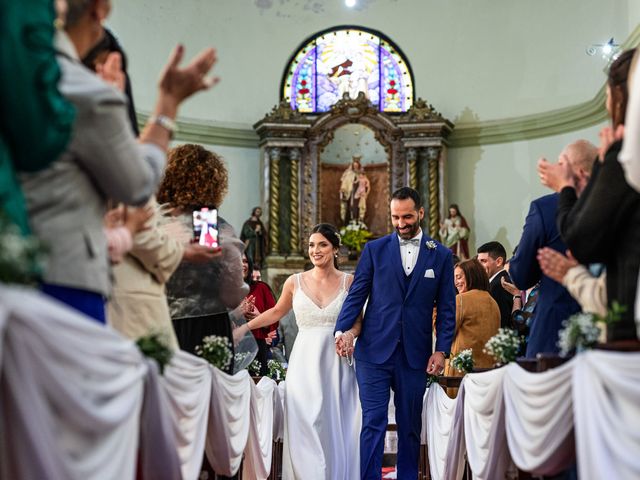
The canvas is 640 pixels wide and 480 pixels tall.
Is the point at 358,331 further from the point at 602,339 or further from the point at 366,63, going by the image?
the point at 366,63

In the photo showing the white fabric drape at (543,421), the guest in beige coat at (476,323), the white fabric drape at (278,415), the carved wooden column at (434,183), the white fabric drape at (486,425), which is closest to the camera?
the white fabric drape at (543,421)

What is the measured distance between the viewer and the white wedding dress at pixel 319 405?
686 centimetres

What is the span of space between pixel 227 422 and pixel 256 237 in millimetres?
12565

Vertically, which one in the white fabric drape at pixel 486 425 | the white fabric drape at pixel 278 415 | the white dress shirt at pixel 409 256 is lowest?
the white fabric drape at pixel 278 415

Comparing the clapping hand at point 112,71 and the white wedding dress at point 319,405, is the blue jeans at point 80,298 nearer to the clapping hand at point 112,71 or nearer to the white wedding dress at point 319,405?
the clapping hand at point 112,71

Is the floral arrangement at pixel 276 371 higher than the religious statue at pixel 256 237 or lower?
lower

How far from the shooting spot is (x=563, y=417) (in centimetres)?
342

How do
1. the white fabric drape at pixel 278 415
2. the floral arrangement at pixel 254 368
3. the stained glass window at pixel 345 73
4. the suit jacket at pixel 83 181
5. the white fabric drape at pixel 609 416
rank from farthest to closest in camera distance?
the stained glass window at pixel 345 73 < the white fabric drape at pixel 278 415 < the floral arrangement at pixel 254 368 < the white fabric drape at pixel 609 416 < the suit jacket at pixel 83 181

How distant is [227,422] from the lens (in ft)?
15.5

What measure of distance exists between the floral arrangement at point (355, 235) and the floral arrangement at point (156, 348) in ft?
45.9

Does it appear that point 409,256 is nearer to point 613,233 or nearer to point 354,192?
point 613,233

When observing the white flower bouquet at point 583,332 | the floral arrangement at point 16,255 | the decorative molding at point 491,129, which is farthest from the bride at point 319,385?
the decorative molding at point 491,129

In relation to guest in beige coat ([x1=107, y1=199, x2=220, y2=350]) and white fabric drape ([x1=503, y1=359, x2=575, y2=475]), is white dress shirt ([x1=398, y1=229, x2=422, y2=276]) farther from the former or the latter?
guest in beige coat ([x1=107, y1=199, x2=220, y2=350])

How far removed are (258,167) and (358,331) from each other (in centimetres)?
1203
